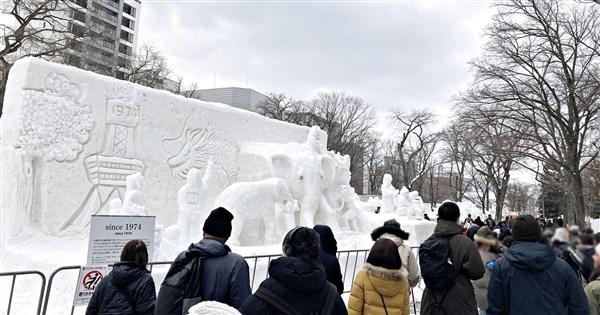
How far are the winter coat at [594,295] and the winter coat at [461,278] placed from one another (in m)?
0.72

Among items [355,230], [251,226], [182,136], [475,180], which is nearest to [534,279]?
[251,226]

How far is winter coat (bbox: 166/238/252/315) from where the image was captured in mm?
2346

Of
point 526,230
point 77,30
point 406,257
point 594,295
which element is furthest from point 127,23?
point 594,295

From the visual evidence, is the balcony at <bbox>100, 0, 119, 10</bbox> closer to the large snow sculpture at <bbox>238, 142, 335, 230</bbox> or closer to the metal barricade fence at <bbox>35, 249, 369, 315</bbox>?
the large snow sculpture at <bbox>238, 142, 335, 230</bbox>

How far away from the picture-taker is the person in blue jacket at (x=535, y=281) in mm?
2693

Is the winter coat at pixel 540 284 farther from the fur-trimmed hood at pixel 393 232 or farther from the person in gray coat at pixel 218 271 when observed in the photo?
the person in gray coat at pixel 218 271

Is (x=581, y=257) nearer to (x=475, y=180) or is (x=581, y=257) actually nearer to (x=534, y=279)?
(x=534, y=279)

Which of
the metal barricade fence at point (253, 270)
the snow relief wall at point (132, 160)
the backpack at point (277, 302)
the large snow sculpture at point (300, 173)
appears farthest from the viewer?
the large snow sculpture at point (300, 173)

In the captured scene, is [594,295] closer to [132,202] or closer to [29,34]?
[132,202]

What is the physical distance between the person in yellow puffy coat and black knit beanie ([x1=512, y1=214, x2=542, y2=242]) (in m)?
0.89

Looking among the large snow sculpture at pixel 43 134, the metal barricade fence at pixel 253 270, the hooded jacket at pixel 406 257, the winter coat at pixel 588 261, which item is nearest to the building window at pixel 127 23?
the large snow sculpture at pixel 43 134

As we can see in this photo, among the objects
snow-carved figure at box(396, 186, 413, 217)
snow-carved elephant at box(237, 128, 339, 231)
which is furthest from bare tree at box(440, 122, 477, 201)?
snow-carved elephant at box(237, 128, 339, 231)

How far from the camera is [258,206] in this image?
8031 mm

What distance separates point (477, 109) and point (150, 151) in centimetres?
1106
